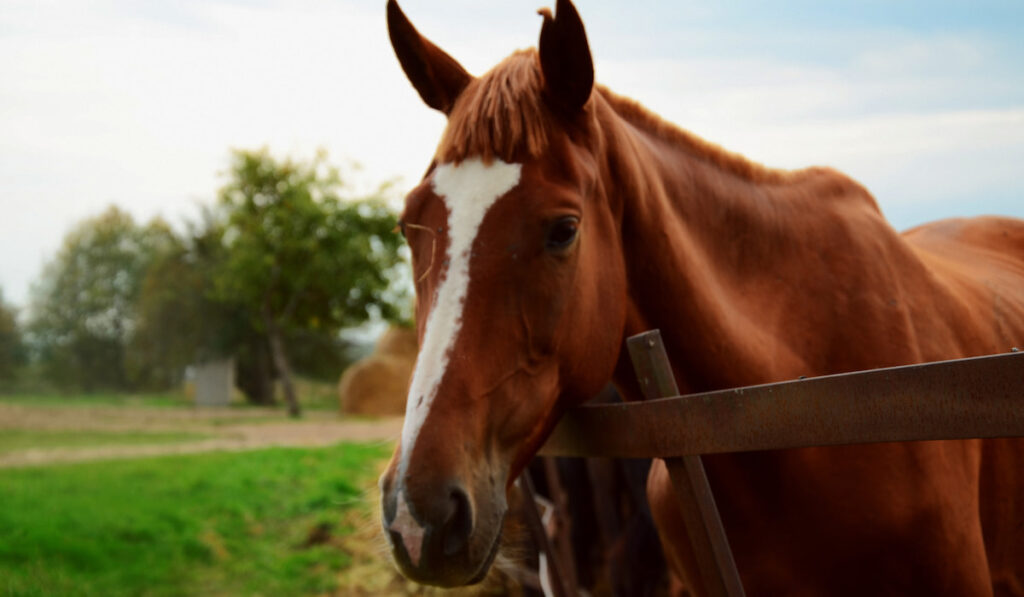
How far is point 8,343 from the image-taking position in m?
17.8

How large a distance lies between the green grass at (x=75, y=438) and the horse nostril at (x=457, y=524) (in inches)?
421

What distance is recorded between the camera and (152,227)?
27.0 m

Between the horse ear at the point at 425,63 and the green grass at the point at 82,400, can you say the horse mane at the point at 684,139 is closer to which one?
the horse ear at the point at 425,63

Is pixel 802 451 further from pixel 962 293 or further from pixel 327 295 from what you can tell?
pixel 327 295

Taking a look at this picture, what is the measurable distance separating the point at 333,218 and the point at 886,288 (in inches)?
936

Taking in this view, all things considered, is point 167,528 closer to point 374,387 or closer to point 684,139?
point 684,139

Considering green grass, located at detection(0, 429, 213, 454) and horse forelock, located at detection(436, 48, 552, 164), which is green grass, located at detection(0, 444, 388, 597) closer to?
green grass, located at detection(0, 429, 213, 454)

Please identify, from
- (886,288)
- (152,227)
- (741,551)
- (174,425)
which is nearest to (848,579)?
(741,551)

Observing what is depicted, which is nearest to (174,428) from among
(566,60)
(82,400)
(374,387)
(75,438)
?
(75,438)

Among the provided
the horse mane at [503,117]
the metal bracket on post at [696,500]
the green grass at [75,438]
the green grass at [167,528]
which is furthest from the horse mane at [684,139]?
the green grass at [75,438]

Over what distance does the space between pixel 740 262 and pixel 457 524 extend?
3.80 ft

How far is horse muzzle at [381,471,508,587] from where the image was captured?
132 centimetres

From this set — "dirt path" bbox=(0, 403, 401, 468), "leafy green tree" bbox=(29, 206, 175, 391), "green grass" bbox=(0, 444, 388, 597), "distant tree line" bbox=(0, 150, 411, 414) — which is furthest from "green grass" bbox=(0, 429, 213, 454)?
"leafy green tree" bbox=(29, 206, 175, 391)

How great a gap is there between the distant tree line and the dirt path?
367 cm
